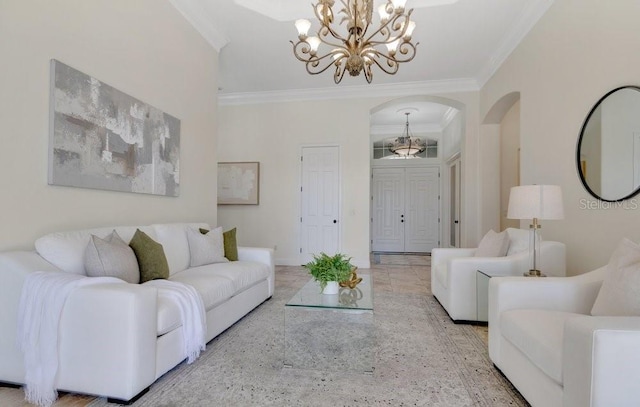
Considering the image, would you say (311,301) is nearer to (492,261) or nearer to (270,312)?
(270,312)

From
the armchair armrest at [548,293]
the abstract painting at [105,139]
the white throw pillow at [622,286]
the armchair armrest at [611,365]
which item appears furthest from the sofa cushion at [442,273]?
the abstract painting at [105,139]

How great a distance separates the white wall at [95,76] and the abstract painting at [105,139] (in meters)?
0.06

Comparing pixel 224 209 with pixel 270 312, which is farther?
pixel 224 209

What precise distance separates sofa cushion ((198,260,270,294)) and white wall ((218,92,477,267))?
2482mm

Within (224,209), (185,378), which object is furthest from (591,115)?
(224,209)

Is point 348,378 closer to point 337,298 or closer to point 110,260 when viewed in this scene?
point 337,298

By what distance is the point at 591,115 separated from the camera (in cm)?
253

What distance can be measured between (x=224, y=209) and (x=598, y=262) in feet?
17.6

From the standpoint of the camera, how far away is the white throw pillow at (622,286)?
1468 mm

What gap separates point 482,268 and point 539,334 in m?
1.39

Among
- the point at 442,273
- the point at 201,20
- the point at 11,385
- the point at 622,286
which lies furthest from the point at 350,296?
the point at 201,20

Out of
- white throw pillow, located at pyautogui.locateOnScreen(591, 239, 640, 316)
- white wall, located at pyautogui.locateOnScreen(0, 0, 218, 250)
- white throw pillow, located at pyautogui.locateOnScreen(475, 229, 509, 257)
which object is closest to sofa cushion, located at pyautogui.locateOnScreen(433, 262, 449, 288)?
white throw pillow, located at pyautogui.locateOnScreen(475, 229, 509, 257)

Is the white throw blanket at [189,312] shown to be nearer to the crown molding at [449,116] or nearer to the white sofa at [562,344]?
Answer: the white sofa at [562,344]

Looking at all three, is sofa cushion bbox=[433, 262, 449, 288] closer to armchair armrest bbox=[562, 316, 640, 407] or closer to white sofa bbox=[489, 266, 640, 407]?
white sofa bbox=[489, 266, 640, 407]
